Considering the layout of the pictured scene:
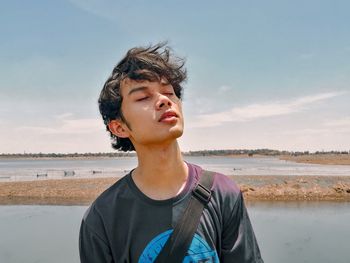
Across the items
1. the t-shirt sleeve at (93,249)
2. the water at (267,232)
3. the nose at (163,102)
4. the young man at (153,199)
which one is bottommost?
the water at (267,232)

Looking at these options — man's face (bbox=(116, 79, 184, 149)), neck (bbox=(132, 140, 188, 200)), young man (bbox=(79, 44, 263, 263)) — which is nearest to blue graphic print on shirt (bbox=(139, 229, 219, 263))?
young man (bbox=(79, 44, 263, 263))

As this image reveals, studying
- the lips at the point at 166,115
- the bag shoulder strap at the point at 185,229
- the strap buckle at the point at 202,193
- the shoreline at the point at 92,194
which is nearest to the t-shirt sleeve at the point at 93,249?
the bag shoulder strap at the point at 185,229

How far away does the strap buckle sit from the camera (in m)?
2.37

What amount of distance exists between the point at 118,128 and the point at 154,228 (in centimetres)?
84

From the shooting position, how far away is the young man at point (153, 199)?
2.34 meters

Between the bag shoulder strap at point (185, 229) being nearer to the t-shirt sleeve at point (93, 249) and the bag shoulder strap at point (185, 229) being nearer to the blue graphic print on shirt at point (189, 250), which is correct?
the blue graphic print on shirt at point (189, 250)

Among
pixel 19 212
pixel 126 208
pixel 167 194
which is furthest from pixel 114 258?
pixel 19 212

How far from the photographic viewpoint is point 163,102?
2.50 m

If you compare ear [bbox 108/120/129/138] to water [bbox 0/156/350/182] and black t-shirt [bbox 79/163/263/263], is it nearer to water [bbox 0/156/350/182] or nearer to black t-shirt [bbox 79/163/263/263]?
black t-shirt [bbox 79/163/263/263]

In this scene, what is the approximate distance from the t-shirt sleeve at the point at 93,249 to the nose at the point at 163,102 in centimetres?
93

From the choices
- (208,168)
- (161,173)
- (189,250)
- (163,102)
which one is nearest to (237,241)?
(189,250)

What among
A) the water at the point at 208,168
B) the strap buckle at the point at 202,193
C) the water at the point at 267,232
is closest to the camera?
the strap buckle at the point at 202,193

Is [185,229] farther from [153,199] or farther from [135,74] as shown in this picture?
[135,74]

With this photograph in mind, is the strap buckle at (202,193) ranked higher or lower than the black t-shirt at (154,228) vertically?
higher
